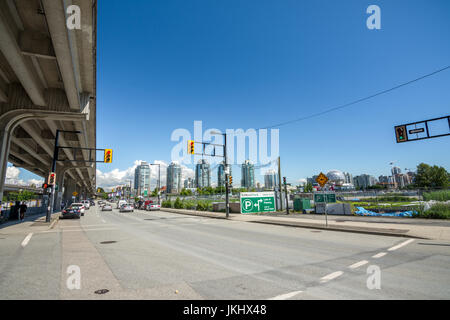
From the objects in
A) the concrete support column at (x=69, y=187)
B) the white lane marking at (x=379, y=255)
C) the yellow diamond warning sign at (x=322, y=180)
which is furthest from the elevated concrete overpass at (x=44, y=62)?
the concrete support column at (x=69, y=187)

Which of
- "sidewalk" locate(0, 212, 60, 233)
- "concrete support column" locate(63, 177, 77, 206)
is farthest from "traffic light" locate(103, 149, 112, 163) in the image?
"concrete support column" locate(63, 177, 77, 206)

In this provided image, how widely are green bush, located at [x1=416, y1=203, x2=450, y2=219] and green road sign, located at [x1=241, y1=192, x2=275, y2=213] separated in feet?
47.6

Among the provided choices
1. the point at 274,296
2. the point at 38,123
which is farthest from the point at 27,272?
the point at 38,123

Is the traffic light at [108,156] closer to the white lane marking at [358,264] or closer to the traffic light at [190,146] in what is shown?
the traffic light at [190,146]

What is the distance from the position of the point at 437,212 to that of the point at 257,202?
1618 cm

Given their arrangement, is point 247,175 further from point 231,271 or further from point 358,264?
point 231,271

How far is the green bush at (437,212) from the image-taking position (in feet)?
54.6

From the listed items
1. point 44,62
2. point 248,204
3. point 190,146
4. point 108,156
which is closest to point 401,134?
point 190,146

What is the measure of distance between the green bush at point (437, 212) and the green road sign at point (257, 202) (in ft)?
47.6

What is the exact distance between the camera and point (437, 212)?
1708 cm

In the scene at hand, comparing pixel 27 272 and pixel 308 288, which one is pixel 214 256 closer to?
pixel 308 288

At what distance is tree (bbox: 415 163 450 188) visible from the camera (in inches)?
3045

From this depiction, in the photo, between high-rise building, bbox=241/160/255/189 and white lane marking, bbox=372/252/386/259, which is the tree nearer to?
high-rise building, bbox=241/160/255/189
